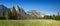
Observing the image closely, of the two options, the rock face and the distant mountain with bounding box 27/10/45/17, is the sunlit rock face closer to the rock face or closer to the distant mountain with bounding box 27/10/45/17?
the rock face

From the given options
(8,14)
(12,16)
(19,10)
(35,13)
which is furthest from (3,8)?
(35,13)

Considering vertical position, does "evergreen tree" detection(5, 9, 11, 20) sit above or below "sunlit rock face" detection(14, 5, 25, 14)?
below

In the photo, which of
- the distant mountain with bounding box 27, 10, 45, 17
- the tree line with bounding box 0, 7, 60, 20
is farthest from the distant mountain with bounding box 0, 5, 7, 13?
the distant mountain with bounding box 27, 10, 45, 17

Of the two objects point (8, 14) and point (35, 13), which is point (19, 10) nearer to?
point (8, 14)

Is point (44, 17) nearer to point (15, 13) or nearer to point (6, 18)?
point (15, 13)

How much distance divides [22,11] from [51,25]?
65.0 inches

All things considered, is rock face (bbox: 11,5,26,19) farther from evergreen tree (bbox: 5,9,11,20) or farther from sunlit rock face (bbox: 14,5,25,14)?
evergreen tree (bbox: 5,9,11,20)

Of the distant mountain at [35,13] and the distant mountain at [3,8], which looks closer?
the distant mountain at [3,8]

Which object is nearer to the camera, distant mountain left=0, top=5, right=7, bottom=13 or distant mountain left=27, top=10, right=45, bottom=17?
distant mountain left=0, top=5, right=7, bottom=13

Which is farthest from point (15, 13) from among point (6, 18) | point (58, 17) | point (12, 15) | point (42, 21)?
point (58, 17)

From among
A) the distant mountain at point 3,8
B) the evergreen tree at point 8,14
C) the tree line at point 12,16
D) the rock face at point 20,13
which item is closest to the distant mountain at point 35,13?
the tree line at point 12,16

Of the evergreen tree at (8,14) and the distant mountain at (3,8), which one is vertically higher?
the distant mountain at (3,8)

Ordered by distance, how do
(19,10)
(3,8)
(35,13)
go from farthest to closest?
(35,13)
(19,10)
(3,8)

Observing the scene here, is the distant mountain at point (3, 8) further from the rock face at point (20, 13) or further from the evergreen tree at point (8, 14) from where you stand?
the rock face at point (20, 13)
